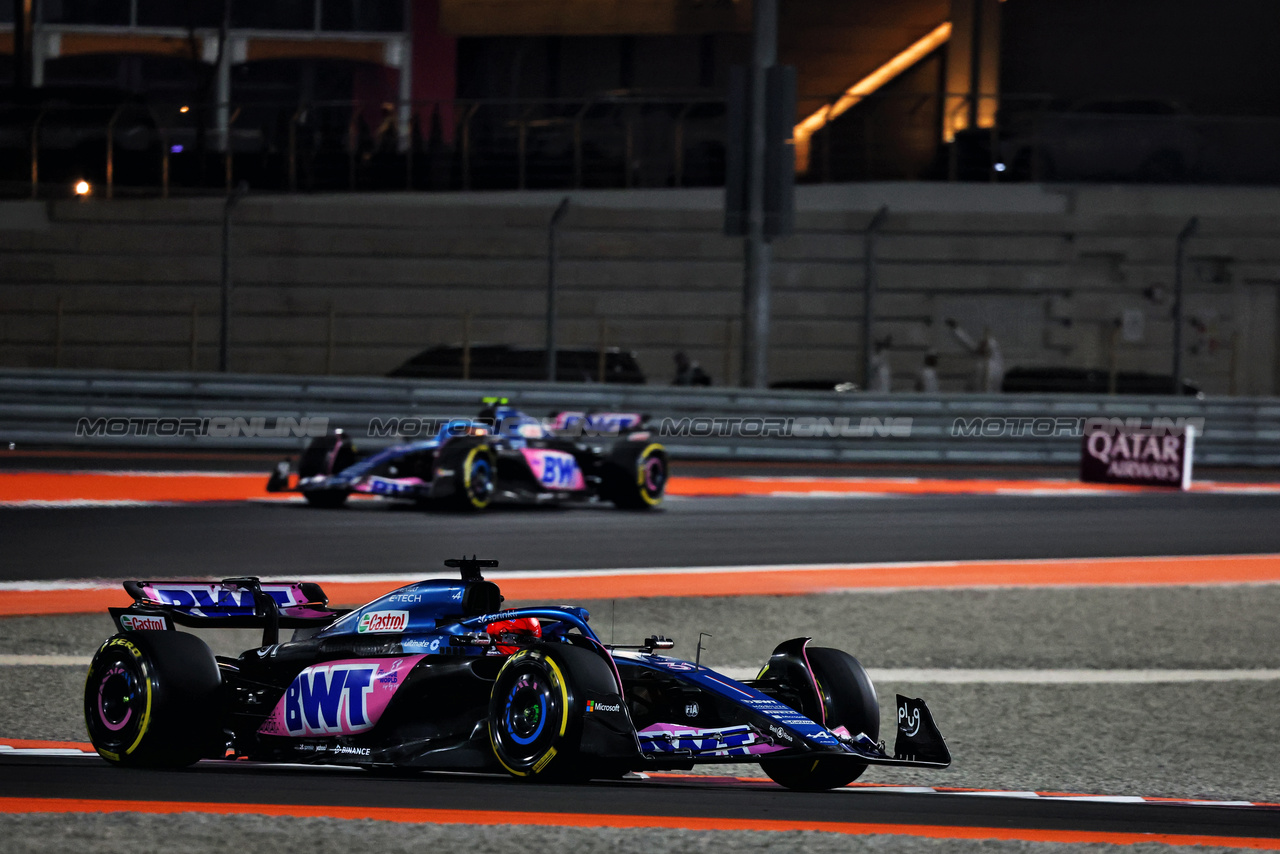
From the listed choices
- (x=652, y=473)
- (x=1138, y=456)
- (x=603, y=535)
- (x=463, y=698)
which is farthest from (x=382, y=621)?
(x=1138, y=456)

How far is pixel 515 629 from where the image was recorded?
17.2 feet

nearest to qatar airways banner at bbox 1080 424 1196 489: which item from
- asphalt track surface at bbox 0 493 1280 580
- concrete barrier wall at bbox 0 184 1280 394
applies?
asphalt track surface at bbox 0 493 1280 580

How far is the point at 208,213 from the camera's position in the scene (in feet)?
79.7

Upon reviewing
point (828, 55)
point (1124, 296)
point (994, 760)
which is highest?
point (828, 55)

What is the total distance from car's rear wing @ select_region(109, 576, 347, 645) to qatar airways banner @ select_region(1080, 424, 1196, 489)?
41.5ft

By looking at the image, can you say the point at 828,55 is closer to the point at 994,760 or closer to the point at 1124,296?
the point at 1124,296

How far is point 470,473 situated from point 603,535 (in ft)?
4.22

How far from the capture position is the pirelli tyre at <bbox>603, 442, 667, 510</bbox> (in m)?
14.0

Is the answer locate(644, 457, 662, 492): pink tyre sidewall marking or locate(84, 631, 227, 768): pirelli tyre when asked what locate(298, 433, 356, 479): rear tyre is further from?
locate(84, 631, 227, 768): pirelli tyre

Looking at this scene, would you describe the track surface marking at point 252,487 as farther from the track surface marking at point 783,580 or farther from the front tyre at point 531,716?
the front tyre at point 531,716

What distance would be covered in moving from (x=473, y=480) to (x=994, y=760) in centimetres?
714

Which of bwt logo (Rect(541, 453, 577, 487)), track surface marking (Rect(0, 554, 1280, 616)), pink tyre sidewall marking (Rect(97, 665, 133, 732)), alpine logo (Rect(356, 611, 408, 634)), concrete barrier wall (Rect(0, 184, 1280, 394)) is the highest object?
concrete barrier wall (Rect(0, 184, 1280, 394))

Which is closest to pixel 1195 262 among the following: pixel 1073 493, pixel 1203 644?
pixel 1073 493

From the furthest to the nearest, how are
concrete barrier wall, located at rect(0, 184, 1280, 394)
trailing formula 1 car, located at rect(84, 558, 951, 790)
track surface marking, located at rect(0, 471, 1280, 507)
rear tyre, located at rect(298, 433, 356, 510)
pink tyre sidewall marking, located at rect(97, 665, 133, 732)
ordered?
concrete barrier wall, located at rect(0, 184, 1280, 394) < track surface marking, located at rect(0, 471, 1280, 507) < rear tyre, located at rect(298, 433, 356, 510) < pink tyre sidewall marking, located at rect(97, 665, 133, 732) < trailing formula 1 car, located at rect(84, 558, 951, 790)
